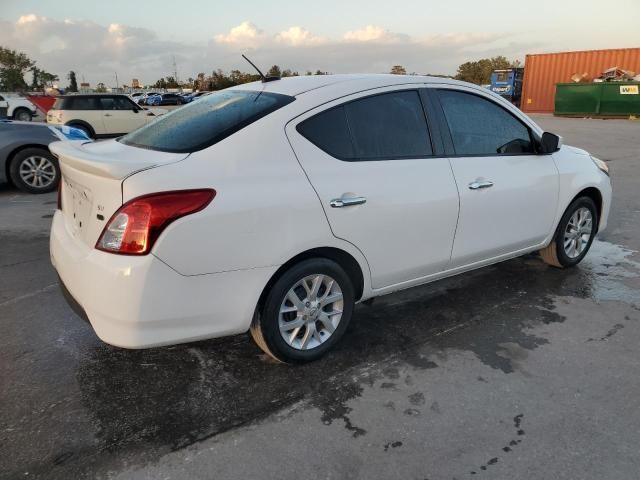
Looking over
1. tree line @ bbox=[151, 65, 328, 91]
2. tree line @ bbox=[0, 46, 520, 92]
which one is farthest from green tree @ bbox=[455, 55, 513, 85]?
tree line @ bbox=[151, 65, 328, 91]

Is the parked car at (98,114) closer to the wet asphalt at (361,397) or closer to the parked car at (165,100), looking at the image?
the wet asphalt at (361,397)

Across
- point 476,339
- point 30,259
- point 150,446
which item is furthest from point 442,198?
point 30,259

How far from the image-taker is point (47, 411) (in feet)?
8.36

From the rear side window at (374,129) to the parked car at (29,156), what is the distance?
5724 millimetres

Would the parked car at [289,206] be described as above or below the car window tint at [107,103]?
below

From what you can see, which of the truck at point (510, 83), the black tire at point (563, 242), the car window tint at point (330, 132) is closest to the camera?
the car window tint at point (330, 132)

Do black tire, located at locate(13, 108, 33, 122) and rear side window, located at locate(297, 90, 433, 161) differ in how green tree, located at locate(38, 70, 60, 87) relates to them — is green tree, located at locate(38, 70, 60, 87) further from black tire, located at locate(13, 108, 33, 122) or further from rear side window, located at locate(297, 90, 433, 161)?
rear side window, located at locate(297, 90, 433, 161)

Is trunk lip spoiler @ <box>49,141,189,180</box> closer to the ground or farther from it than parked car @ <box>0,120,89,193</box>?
farther from it

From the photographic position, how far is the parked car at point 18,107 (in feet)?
77.8

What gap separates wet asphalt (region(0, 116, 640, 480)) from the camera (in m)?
2.21

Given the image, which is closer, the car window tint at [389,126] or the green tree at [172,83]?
the car window tint at [389,126]

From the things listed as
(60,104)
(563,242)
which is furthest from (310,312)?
(60,104)

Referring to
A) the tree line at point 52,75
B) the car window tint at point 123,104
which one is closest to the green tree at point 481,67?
the tree line at point 52,75

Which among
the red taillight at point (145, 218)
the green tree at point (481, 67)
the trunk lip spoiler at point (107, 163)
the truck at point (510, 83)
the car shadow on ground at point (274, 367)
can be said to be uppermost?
the green tree at point (481, 67)
